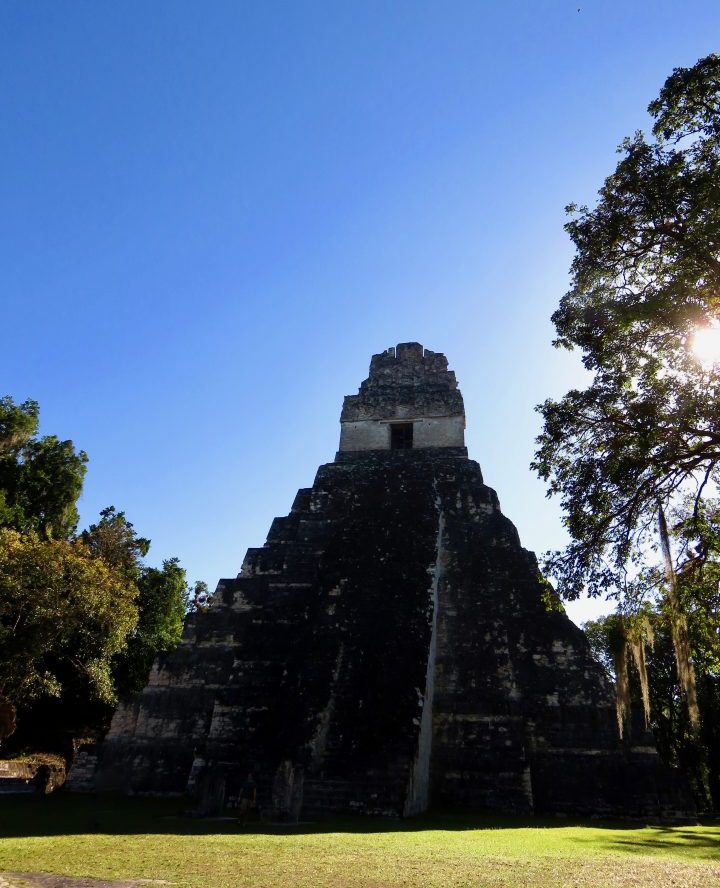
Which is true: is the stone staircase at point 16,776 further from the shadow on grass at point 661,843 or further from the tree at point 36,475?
the shadow on grass at point 661,843

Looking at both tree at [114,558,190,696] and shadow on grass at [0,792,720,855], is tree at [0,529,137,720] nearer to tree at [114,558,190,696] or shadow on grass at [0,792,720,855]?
shadow on grass at [0,792,720,855]

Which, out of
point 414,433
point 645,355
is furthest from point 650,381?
point 414,433

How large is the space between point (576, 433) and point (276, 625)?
7549mm

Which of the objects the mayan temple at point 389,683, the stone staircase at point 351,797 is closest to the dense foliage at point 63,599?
the mayan temple at point 389,683

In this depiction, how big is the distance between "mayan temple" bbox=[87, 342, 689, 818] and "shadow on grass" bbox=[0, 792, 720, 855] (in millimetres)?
474

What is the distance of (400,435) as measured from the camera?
57.4 feet

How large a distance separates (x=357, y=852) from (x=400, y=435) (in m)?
12.3

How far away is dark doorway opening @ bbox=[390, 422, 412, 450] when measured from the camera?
56.8ft

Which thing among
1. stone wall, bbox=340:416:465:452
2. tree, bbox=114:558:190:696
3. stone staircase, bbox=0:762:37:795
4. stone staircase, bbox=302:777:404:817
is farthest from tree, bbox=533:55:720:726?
tree, bbox=114:558:190:696

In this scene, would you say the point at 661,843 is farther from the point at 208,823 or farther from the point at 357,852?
the point at 208,823

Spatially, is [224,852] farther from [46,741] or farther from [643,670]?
[46,741]

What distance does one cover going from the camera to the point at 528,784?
A: 34.3 feet

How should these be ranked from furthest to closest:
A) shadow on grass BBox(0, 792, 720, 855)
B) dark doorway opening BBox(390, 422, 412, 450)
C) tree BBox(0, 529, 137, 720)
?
dark doorway opening BBox(390, 422, 412, 450)
tree BBox(0, 529, 137, 720)
shadow on grass BBox(0, 792, 720, 855)

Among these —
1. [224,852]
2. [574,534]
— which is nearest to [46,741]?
[224,852]
